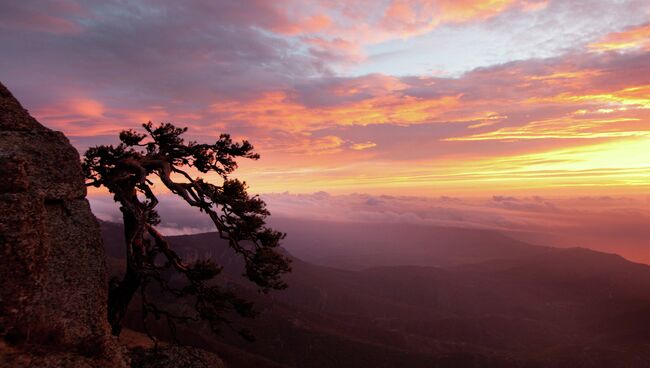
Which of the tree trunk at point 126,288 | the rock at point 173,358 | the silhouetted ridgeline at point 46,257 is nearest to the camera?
the silhouetted ridgeline at point 46,257

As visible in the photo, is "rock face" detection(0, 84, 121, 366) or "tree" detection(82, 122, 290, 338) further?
"tree" detection(82, 122, 290, 338)

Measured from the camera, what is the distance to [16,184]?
13.5 m

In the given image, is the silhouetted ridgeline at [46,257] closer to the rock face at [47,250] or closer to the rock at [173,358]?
the rock face at [47,250]

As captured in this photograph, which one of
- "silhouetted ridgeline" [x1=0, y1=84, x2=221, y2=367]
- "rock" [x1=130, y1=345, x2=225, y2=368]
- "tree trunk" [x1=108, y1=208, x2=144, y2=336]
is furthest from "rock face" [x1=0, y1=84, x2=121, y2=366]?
"rock" [x1=130, y1=345, x2=225, y2=368]

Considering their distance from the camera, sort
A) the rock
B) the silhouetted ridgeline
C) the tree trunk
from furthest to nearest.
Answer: the rock, the tree trunk, the silhouetted ridgeline

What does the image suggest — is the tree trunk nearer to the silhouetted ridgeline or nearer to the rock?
the silhouetted ridgeline

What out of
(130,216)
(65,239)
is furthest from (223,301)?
(65,239)

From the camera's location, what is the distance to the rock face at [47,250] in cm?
1280

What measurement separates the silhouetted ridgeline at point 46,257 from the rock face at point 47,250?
35 mm

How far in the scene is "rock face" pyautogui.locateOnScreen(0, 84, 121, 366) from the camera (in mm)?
12805

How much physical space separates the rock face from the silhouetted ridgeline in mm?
35

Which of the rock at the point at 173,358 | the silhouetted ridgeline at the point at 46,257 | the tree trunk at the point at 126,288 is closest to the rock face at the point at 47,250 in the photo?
the silhouetted ridgeline at the point at 46,257

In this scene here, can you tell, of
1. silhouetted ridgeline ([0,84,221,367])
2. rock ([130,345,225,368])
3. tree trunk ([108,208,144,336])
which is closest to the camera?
silhouetted ridgeline ([0,84,221,367])

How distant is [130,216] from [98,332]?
648 cm
